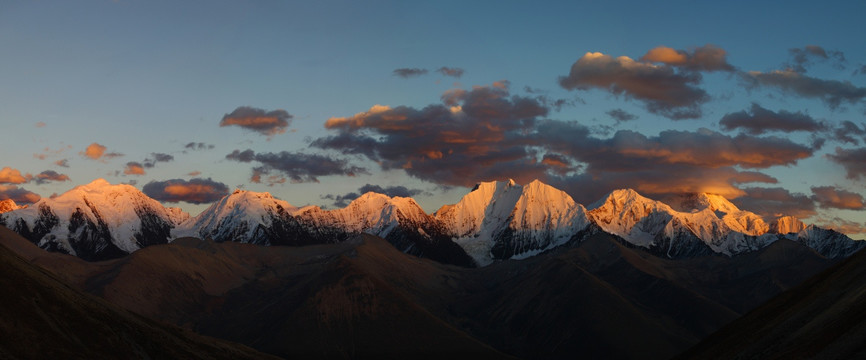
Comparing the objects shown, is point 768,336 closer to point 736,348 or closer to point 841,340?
point 736,348

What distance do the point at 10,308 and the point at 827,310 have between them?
153 m

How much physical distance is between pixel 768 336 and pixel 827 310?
1263 centimetres

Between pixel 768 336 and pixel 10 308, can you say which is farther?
pixel 10 308

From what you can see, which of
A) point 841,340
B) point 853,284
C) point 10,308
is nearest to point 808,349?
point 841,340

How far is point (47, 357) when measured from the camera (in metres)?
188

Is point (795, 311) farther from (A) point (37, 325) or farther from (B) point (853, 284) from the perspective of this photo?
(A) point (37, 325)

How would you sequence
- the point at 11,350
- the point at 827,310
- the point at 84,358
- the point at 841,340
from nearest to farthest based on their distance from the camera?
1. the point at 841,340
2. the point at 827,310
3. the point at 11,350
4. the point at 84,358

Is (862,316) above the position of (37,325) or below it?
above

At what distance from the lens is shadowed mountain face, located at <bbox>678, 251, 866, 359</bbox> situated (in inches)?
5600

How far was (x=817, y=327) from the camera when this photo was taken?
533 feet

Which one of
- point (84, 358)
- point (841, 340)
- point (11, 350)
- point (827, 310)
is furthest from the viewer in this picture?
point (84, 358)

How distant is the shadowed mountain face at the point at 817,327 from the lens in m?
142

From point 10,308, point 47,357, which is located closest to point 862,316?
point 47,357

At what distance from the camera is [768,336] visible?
587 feet
